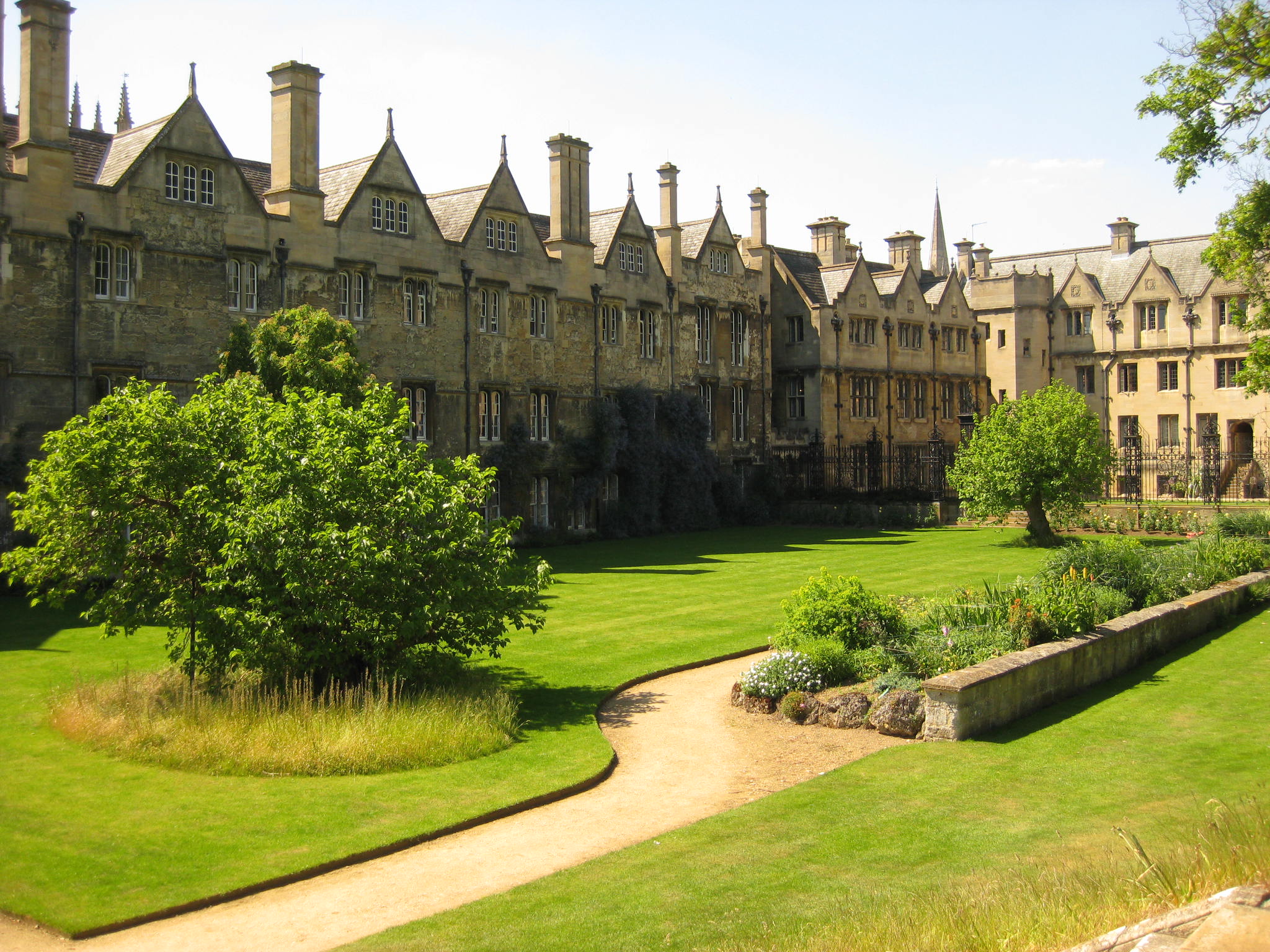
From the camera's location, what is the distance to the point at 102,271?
87.6 ft

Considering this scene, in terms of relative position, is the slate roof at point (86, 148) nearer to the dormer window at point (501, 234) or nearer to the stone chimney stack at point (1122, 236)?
the dormer window at point (501, 234)

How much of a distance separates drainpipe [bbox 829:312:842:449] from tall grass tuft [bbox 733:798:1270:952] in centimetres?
4188

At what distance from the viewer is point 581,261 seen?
3866 cm

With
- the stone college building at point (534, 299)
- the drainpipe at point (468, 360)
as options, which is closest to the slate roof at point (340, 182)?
the stone college building at point (534, 299)

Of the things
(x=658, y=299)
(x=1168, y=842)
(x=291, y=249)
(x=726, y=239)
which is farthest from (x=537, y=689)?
(x=726, y=239)

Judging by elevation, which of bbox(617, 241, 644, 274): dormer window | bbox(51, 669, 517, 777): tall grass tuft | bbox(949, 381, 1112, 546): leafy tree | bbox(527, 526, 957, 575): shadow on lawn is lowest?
bbox(51, 669, 517, 777): tall grass tuft

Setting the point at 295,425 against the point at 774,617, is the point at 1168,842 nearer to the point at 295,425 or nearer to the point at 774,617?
the point at 295,425

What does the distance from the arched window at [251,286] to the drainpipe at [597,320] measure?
12.7 metres

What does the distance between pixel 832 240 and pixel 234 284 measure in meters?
33.3

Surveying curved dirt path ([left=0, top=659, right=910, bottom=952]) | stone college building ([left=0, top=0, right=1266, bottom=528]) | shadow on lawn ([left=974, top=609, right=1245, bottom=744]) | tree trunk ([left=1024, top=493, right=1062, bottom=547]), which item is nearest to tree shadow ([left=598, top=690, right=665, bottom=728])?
curved dirt path ([left=0, top=659, right=910, bottom=952])

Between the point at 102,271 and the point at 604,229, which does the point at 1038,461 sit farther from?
the point at 102,271

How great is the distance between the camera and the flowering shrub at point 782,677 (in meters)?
13.7

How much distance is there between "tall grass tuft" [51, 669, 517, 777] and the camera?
36.6 ft

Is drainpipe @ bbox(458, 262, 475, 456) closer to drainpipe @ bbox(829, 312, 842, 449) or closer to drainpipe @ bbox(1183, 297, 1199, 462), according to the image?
drainpipe @ bbox(829, 312, 842, 449)
